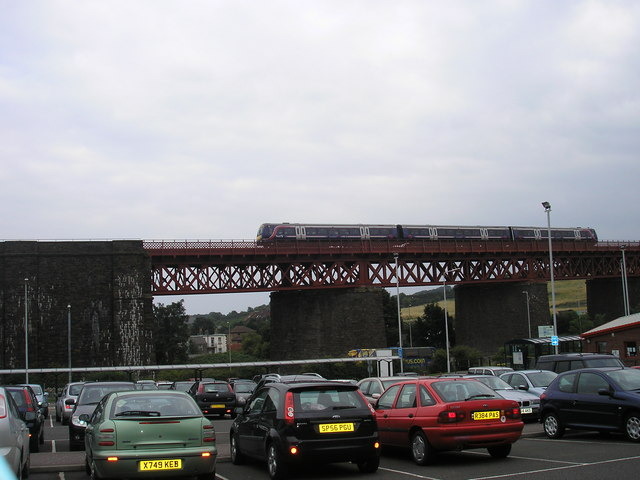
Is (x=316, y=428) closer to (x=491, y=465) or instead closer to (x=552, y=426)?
(x=491, y=465)

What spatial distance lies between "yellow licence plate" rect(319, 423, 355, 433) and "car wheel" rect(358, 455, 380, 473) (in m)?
0.65

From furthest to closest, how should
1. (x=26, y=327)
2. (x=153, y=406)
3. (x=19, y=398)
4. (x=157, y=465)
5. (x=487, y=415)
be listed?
(x=26, y=327) < (x=19, y=398) < (x=487, y=415) < (x=153, y=406) < (x=157, y=465)

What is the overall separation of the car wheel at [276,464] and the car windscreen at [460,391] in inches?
122

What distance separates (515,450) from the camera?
1423 centimetres

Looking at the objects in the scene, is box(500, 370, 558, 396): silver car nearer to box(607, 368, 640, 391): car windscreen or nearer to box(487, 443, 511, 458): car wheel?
box(607, 368, 640, 391): car windscreen

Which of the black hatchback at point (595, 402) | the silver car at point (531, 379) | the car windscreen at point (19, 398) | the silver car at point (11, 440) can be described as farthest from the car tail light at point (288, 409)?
the silver car at point (531, 379)

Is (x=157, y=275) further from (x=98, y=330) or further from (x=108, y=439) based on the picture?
(x=108, y=439)

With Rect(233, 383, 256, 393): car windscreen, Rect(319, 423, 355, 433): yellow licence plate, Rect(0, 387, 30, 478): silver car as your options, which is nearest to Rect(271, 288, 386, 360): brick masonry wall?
Rect(233, 383, 256, 393): car windscreen

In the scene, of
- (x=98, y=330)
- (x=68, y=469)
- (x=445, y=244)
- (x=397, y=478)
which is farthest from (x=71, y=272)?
(x=397, y=478)

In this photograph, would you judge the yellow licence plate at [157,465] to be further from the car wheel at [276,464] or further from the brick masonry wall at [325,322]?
the brick masonry wall at [325,322]

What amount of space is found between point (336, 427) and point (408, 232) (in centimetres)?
6040

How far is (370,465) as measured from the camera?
38.9 ft

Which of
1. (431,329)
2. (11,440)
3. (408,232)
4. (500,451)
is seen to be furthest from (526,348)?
(431,329)

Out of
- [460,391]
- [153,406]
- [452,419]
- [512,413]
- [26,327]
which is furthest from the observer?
[26,327]
